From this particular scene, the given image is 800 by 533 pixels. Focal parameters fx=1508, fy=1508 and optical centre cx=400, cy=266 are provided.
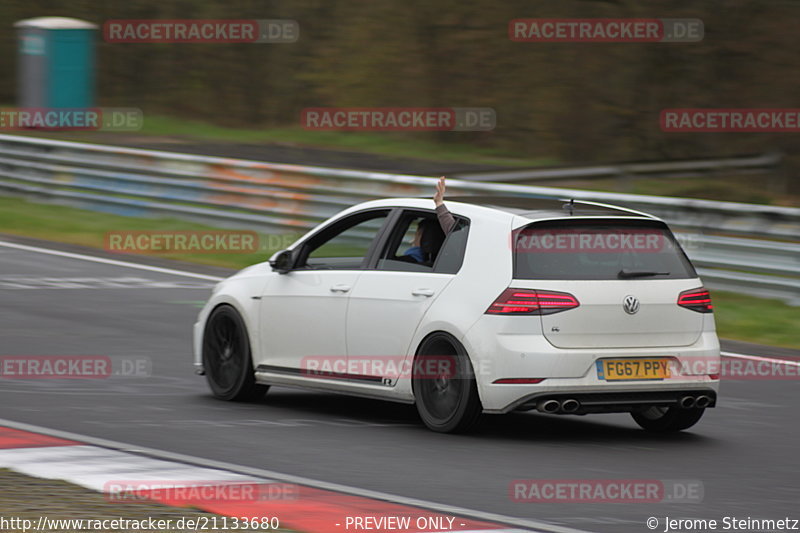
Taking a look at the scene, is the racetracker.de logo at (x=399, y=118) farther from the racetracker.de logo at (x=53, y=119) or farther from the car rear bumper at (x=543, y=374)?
the car rear bumper at (x=543, y=374)

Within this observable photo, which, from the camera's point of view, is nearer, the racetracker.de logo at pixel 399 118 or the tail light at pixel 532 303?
the tail light at pixel 532 303

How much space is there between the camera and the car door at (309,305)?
990 cm

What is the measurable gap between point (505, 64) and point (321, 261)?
2133cm

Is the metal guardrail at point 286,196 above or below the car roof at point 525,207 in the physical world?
above

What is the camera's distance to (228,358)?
424 inches

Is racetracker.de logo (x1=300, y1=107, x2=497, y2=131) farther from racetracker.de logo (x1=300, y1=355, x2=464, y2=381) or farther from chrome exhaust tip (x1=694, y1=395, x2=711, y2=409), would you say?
chrome exhaust tip (x1=694, y1=395, x2=711, y2=409)

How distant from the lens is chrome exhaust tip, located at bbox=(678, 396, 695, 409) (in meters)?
9.10

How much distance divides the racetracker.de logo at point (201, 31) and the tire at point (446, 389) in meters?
28.4

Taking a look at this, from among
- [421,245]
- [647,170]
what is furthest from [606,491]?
[647,170]

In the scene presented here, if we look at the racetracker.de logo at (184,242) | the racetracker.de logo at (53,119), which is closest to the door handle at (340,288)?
the racetracker.de logo at (184,242)

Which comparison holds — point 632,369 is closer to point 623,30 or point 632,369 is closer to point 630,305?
point 630,305

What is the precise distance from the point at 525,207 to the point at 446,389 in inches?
49.4

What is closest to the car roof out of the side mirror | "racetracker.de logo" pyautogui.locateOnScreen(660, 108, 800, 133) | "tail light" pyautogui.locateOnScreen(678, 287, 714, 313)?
"tail light" pyautogui.locateOnScreen(678, 287, 714, 313)

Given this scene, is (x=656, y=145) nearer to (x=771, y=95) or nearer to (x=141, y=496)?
(x=771, y=95)
